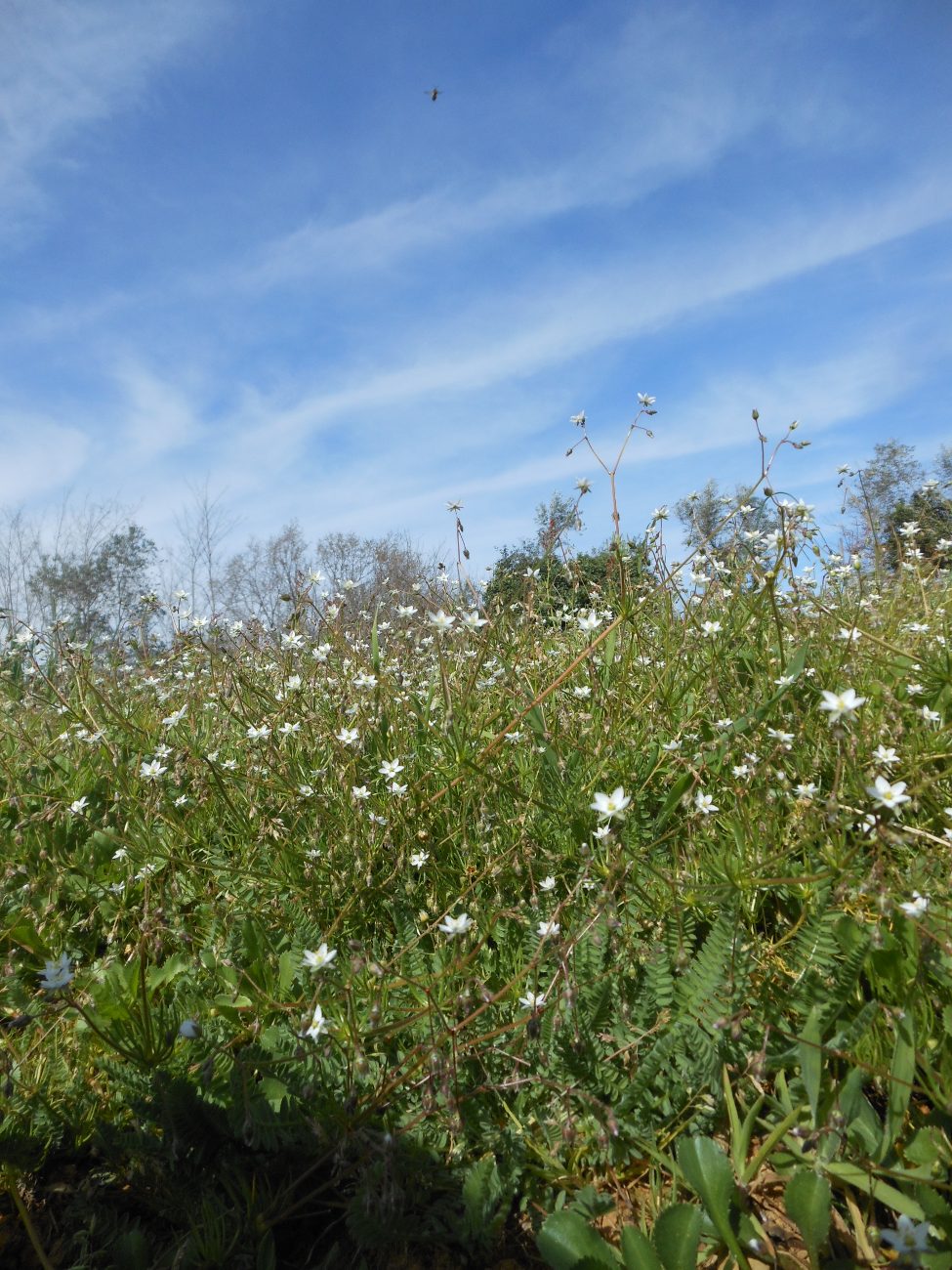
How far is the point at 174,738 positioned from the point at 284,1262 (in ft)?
6.99

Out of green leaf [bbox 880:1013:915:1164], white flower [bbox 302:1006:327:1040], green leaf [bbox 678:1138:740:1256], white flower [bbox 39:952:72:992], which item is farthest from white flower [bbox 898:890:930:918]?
white flower [bbox 39:952:72:992]

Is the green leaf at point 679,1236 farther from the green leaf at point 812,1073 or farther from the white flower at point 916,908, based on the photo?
the white flower at point 916,908

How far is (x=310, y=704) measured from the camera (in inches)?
125

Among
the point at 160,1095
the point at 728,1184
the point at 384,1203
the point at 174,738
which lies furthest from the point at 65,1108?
the point at 174,738

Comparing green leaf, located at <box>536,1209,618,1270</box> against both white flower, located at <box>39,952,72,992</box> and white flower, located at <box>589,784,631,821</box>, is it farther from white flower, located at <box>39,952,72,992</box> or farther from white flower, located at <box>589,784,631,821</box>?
white flower, located at <box>39,952,72,992</box>

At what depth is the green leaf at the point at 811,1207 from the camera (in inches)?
48.4

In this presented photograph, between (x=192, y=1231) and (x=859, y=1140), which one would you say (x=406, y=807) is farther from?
(x=859, y=1140)

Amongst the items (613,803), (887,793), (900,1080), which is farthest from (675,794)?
(900,1080)

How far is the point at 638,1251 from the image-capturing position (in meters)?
1.22

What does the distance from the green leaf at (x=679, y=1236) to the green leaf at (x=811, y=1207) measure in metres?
0.16

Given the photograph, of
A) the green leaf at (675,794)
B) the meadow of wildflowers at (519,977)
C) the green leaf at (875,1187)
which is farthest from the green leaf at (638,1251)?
the green leaf at (675,794)

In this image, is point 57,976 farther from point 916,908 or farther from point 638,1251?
point 916,908

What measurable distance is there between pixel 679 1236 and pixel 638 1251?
7 cm

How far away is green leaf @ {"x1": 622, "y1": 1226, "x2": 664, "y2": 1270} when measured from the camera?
1.22m
